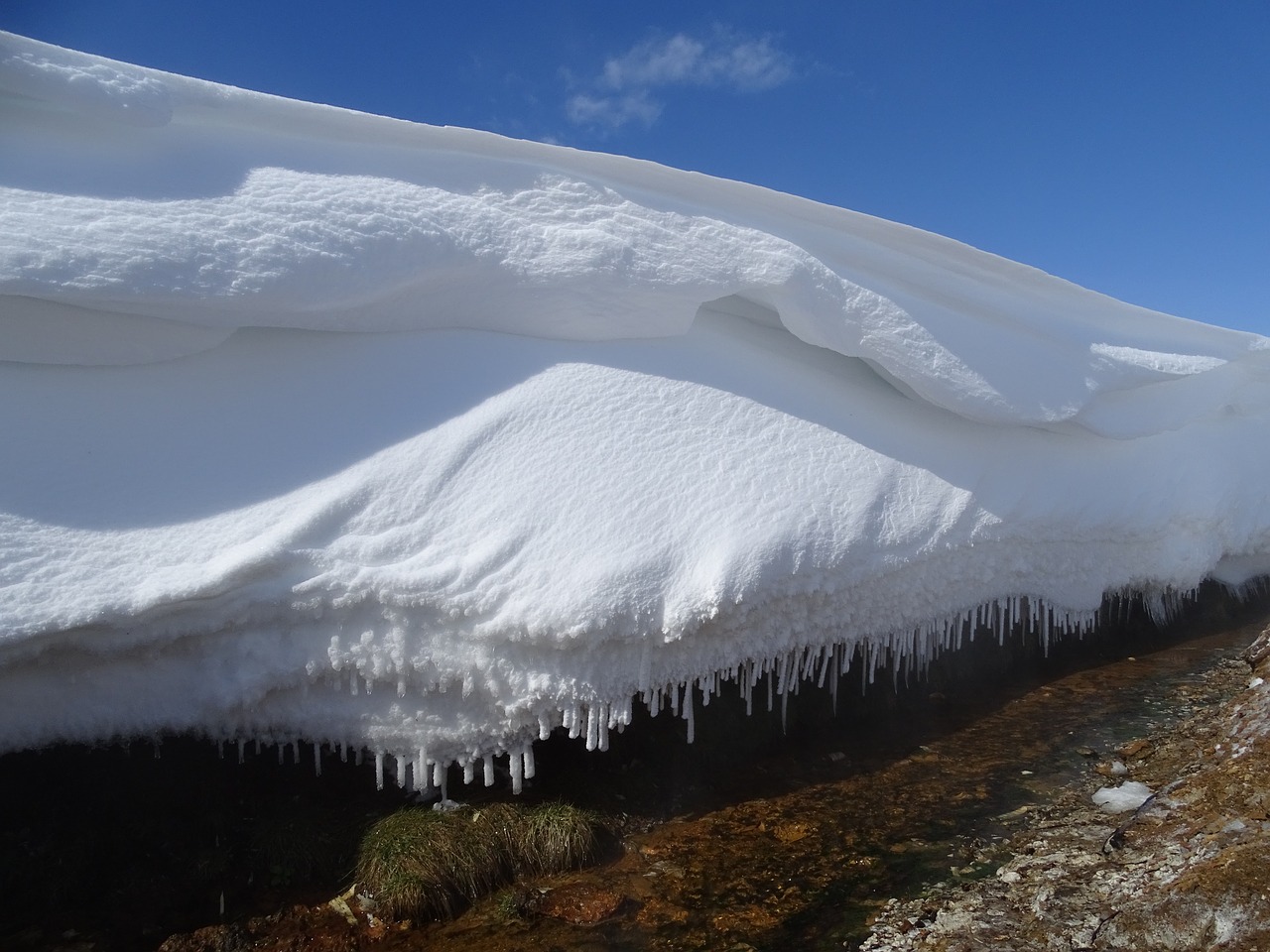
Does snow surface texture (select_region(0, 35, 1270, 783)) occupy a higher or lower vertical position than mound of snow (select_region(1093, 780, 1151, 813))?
higher

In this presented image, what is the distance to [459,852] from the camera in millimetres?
3352

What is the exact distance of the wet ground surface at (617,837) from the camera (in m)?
3.12

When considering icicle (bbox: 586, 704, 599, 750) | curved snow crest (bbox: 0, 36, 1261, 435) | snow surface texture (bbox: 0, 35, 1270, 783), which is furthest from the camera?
curved snow crest (bbox: 0, 36, 1261, 435)

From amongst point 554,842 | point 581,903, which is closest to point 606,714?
point 554,842

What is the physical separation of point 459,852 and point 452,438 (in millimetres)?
1887

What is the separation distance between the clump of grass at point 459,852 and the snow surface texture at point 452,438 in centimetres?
26

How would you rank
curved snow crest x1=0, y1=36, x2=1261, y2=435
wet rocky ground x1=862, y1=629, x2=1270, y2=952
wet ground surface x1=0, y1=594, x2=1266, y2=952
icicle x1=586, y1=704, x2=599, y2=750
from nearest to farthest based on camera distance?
wet rocky ground x1=862, y1=629, x2=1270, y2=952
wet ground surface x1=0, y1=594, x2=1266, y2=952
icicle x1=586, y1=704, x2=599, y2=750
curved snow crest x1=0, y1=36, x2=1261, y2=435

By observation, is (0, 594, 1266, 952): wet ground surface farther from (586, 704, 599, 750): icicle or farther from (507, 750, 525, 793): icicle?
(586, 704, 599, 750): icicle

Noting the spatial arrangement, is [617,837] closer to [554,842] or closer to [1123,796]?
[554,842]

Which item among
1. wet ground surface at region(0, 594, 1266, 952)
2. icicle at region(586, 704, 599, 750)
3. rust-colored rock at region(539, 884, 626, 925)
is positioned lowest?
rust-colored rock at region(539, 884, 626, 925)

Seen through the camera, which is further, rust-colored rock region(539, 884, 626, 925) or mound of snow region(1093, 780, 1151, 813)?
mound of snow region(1093, 780, 1151, 813)

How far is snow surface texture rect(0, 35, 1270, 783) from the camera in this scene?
340 cm

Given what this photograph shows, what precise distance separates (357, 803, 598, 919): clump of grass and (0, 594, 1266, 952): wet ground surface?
0.08m

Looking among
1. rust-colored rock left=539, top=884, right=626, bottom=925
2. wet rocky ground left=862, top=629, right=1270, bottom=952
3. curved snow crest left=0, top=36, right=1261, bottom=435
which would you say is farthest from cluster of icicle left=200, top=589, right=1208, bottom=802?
curved snow crest left=0, top=36, right=1261, bottom=435
